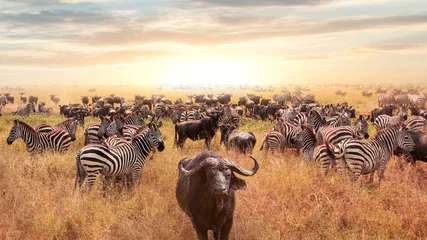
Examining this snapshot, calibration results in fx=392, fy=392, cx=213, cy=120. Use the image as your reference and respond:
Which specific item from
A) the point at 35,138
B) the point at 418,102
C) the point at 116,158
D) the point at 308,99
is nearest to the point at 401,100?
the point at 418,102

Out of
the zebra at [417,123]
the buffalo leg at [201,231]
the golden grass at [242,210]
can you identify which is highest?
the zebra at [417,123]

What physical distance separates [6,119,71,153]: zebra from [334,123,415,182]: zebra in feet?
34.0

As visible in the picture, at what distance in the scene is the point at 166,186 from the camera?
1045cm

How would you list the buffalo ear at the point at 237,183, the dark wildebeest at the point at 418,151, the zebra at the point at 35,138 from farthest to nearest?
the zebra at the point at 35,138 → the dark wildebeest at the point at 418,151 → the buffalo ear at the point at 237,183

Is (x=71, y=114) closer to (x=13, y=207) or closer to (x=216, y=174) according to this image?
(x=13, y=207)

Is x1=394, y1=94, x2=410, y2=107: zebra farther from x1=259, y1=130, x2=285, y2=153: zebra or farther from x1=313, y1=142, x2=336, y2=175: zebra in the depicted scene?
x1=313, y1=142, x2=336, y2=175: zebra

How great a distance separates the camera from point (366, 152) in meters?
10.5

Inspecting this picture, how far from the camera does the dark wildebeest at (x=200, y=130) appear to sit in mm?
18484

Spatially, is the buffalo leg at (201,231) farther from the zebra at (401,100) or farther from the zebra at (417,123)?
the zebra at (401,100)

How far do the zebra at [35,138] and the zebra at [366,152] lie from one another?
10367 mm

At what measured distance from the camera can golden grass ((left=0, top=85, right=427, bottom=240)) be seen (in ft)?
25.0

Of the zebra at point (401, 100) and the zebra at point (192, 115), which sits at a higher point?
the zebra at point (401, 100)

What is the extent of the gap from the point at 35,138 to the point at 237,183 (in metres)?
11.2

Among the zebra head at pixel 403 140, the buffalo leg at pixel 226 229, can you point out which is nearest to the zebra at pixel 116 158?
the buffalo leg at pixel 226 229
